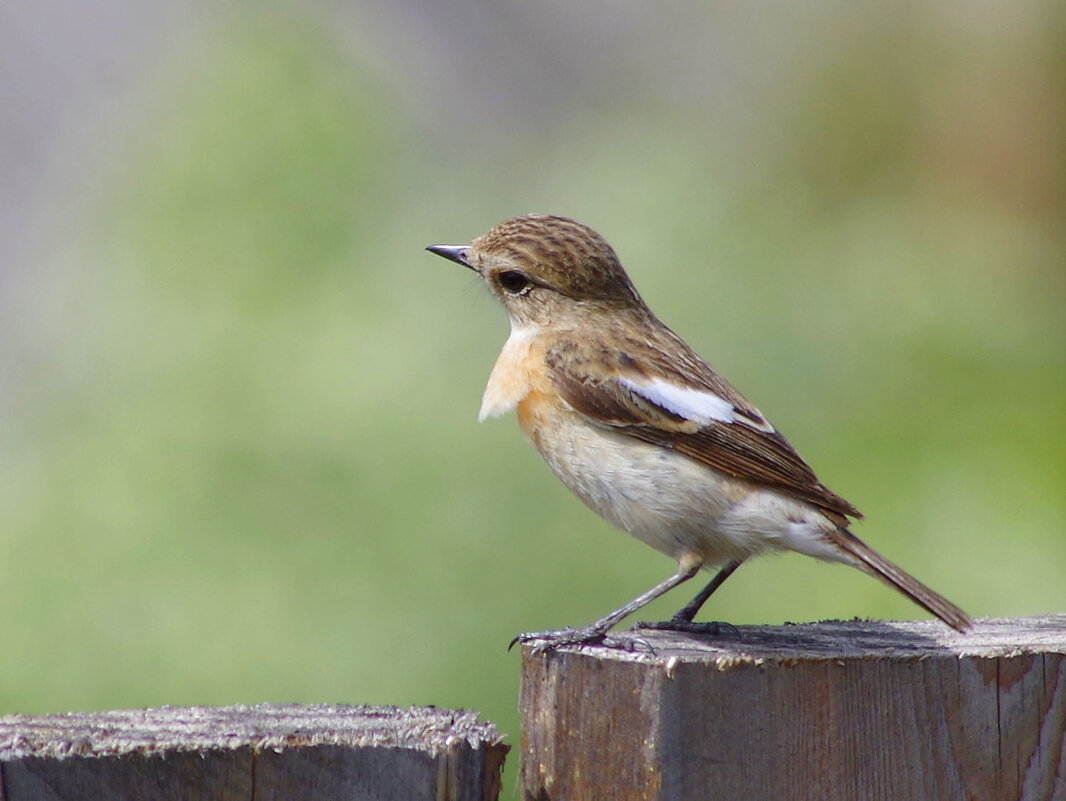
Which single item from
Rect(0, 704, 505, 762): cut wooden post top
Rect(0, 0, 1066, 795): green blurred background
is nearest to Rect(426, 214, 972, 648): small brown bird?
Rect(0, 704, 505, 762): cut wooden post top

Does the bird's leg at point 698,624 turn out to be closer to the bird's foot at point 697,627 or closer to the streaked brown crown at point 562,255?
the bird's foot at point 697,627

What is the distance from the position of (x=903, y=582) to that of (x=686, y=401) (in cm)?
87

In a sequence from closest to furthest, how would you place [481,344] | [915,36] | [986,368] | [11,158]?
[481,344] < [986,368] < [915,36] < [11,158]

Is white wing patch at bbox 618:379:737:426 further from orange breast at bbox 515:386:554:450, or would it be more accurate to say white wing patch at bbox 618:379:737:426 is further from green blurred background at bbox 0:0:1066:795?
green blurred background at bbox 0:0:1066:795

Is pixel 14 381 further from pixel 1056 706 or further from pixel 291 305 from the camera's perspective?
pixel 1056 706

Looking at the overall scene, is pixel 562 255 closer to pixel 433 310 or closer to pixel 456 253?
pixel 456 253

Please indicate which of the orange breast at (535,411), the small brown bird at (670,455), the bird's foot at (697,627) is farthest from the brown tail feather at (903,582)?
the orange breast at (535,411)

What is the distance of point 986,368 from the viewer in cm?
679

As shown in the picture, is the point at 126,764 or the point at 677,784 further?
the point at 677,784

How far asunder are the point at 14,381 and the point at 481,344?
2.26 meters

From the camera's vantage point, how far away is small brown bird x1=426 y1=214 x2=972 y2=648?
407 cm

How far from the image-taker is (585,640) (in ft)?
9.61

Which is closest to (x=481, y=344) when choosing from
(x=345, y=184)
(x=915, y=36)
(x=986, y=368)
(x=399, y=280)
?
(x=399, y=280)

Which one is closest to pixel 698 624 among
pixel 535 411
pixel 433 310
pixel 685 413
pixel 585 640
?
pixel 585 640
